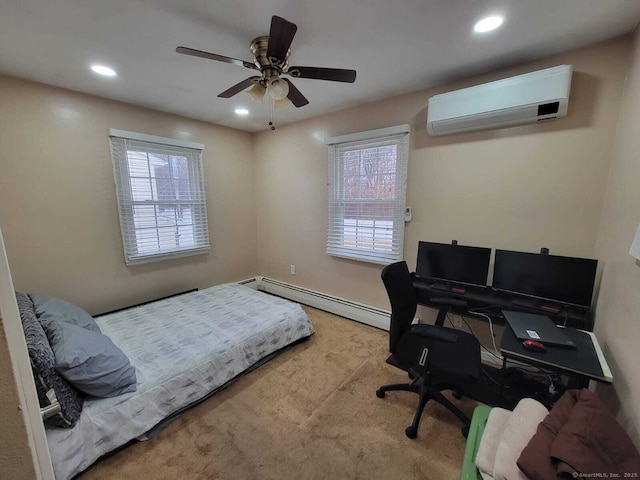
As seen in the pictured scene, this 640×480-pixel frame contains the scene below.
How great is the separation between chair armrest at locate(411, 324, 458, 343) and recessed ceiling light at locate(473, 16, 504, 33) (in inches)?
75.6

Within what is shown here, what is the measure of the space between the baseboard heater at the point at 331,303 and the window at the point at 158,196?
1153 millimetres

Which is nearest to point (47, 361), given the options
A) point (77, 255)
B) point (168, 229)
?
point (77, 255)

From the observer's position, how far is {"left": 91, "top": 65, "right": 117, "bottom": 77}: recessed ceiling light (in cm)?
208

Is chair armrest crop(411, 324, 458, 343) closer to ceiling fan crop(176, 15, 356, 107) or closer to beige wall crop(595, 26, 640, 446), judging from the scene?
beige wall crop(595, 26, 640, 446)

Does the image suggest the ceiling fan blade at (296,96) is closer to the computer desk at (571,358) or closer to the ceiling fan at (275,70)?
the ceiling fan at (275,70)

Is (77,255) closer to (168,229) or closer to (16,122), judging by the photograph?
(168,229)

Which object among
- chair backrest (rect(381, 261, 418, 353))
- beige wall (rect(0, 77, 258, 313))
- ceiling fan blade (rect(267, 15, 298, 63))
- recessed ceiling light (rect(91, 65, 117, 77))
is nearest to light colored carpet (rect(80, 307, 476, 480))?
chair backrest (rect(381, 261, 418, 353))

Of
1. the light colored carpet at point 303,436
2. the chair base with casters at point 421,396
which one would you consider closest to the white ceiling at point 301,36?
the chair base with casters at point 421,396

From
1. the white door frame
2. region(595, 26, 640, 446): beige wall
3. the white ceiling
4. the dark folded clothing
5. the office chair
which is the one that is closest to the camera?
the white door frame

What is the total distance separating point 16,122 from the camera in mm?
2262

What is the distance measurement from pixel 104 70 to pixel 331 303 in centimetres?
315

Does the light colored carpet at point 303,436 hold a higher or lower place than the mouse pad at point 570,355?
lower

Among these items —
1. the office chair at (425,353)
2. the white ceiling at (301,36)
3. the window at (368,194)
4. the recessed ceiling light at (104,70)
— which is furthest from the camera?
the window at (368,194)

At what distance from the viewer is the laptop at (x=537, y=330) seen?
1.45 metres
